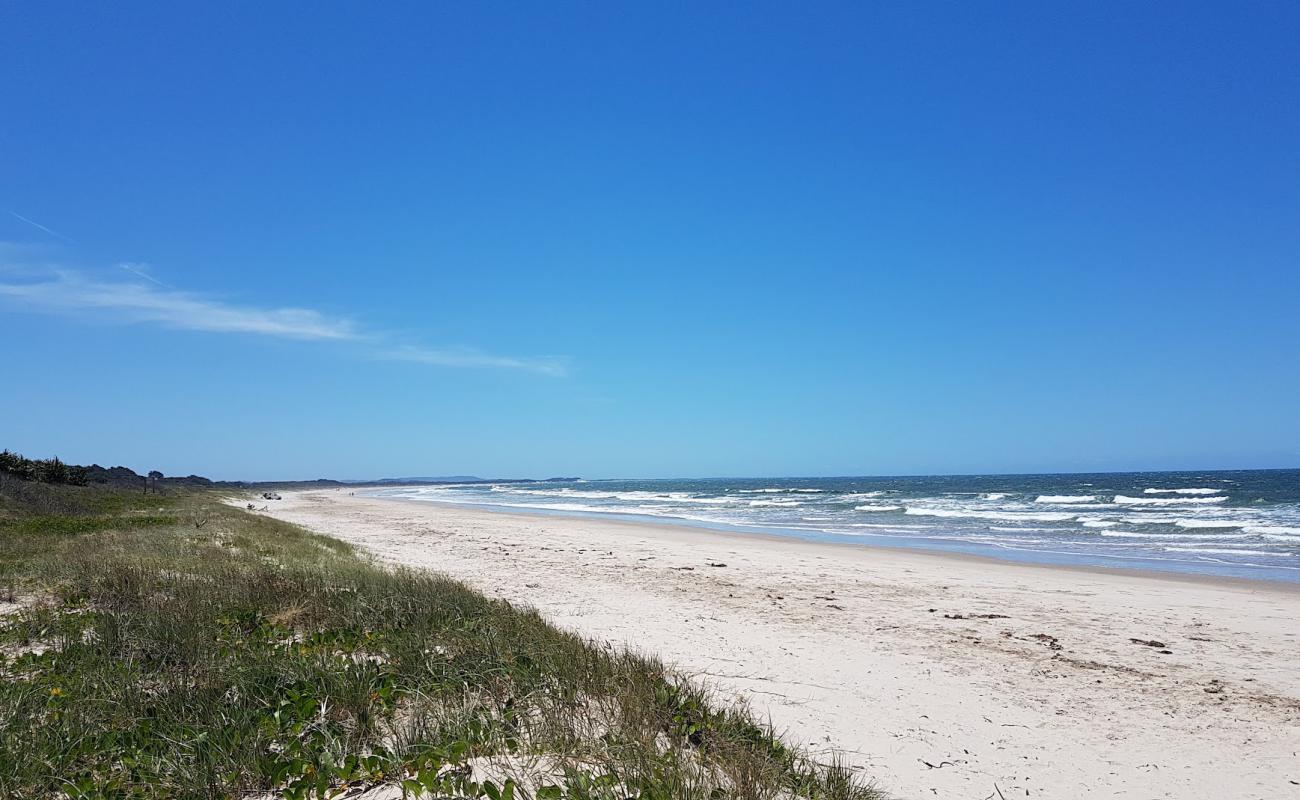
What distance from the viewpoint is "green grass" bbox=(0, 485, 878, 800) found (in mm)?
3445

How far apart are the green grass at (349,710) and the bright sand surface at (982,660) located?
1.26 meters

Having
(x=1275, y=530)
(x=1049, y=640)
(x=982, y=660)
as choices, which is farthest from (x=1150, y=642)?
(x=1275, y=530)

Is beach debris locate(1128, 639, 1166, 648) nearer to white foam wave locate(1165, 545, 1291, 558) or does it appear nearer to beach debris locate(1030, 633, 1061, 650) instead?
beach debris locate(1030, 633, 1061, 650)

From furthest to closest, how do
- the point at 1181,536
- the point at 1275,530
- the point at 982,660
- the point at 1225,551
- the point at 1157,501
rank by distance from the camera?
the point at 1157,501 < the point at 1275,530 < the point at 1181,536 < the point at 1225,551 < the point at 982,660

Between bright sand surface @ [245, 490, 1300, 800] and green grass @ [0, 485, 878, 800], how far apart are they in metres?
1.26

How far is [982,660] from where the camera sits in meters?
7.76

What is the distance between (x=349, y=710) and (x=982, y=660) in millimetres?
6406

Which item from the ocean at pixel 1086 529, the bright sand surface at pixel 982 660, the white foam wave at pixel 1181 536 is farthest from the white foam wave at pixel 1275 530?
the bright sand surface at pixel 982 660

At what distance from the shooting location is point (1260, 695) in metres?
6.73

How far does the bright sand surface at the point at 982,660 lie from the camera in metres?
5.05

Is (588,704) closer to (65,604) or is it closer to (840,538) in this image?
(65,604)

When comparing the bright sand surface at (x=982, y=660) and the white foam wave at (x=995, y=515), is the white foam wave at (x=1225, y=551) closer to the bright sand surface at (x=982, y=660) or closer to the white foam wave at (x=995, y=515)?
the bright sand surface at (x=982, y=660)

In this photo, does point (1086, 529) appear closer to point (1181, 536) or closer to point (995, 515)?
point (1181, 536)

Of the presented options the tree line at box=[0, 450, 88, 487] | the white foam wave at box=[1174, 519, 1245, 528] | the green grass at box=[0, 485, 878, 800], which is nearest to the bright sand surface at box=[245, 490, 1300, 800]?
the green grass at box=[0, 485, 878, 800]
